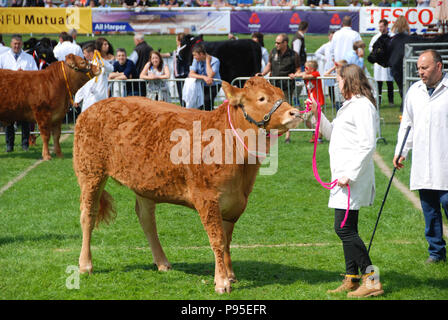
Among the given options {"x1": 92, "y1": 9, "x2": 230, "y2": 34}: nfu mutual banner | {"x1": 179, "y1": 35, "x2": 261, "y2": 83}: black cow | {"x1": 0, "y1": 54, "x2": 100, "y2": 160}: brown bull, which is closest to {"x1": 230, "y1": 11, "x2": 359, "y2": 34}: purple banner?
{"x1": 92, "y1": 9, "x2": 230, "y2": 34}: nfu mutual banner

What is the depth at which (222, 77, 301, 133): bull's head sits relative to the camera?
5.41 meters

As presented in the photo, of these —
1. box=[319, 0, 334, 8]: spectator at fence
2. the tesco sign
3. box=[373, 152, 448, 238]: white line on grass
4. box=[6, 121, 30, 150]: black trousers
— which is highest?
box=[319, 0, 334, 8]: spectator at fence

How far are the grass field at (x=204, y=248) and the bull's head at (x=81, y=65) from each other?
2348 mm

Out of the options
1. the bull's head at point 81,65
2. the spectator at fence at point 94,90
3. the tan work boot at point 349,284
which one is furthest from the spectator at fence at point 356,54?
the tan work boot at point 349,284

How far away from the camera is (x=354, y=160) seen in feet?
18.0

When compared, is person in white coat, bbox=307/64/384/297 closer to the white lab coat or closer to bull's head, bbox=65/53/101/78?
the white lab coat

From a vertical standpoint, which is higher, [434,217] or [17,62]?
[17,62]

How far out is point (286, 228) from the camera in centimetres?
822

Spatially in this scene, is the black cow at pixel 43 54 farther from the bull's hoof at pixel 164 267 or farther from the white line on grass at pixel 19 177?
the bull's hoof at pixel 164 267

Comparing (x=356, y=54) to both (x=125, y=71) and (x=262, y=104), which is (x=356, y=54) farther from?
(x=262, y=104)

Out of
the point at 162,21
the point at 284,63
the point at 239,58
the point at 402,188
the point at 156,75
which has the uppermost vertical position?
the point at 162,21

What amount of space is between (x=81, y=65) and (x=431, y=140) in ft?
25.9

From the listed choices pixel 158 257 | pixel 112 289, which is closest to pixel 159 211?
pixel 158 257

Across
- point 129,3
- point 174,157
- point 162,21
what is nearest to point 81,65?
point 174,157
